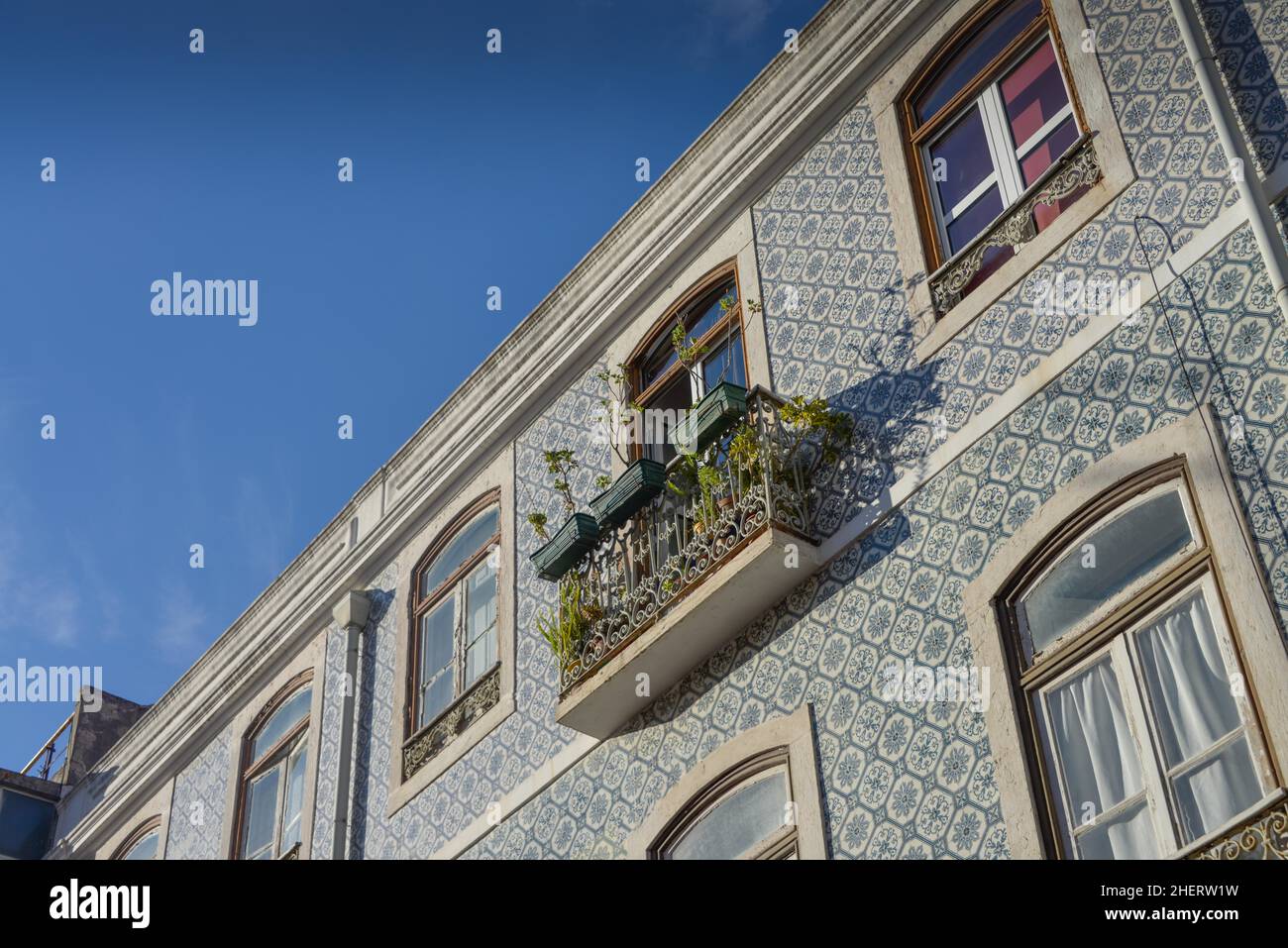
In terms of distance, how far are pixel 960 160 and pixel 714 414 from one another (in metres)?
1.85

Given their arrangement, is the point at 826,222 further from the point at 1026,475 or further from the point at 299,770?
the point at 299,770

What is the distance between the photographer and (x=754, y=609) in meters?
→ 8.24

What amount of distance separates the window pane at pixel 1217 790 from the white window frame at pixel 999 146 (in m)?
3.13

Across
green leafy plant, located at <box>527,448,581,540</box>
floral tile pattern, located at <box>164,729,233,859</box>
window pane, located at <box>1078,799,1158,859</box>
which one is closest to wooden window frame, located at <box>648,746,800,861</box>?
window pane, located at <box>1078,799,1158,859</box>

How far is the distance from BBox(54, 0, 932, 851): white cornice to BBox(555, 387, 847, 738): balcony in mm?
1956

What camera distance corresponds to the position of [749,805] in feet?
26.0

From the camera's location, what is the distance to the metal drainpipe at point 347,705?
35.6 ft

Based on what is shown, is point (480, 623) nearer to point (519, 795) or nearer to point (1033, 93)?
point (519, 795)

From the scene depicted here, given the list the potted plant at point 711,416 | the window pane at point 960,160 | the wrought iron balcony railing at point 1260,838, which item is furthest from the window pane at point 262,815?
the wrought iron balcony railing at point 1260,838

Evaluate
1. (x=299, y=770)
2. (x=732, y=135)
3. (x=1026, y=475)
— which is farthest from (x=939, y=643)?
(x=299, y=770)

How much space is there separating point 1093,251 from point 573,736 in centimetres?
385

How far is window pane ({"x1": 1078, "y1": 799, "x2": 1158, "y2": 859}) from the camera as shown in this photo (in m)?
6.00

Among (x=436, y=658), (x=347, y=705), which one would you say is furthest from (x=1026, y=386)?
(x=347, y=705)
